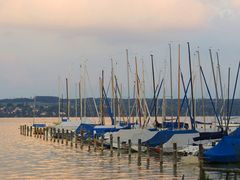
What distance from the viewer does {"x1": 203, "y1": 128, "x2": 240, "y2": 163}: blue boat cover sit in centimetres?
3953

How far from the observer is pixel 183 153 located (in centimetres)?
4812

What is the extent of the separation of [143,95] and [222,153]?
34.4m

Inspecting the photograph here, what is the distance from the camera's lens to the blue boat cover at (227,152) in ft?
130

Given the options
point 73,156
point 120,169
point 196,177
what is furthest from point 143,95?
point 196,177

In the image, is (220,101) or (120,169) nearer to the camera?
(120,169)

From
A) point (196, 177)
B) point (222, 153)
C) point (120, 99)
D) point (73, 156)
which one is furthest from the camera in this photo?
point (120, 99)

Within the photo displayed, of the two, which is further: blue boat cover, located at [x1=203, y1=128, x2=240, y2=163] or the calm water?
blue boat cover, located at [x1=203, y1=128, x2=240, y2=163]

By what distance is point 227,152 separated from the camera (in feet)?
130

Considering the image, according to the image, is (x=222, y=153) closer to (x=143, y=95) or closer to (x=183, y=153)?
(x=183, y=153)

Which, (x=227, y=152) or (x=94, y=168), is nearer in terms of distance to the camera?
(x=227, y=152)

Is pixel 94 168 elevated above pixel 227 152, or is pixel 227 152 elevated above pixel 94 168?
pixel 227 152

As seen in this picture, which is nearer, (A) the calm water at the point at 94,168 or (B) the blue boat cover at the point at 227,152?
(A) the calm water at the point at 94,168

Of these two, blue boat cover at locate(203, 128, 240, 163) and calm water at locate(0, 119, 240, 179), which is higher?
blue boat cover at locate(203, 128, 240, 163)

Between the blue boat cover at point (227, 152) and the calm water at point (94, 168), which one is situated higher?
the blue boat cover at point (227, 152)
